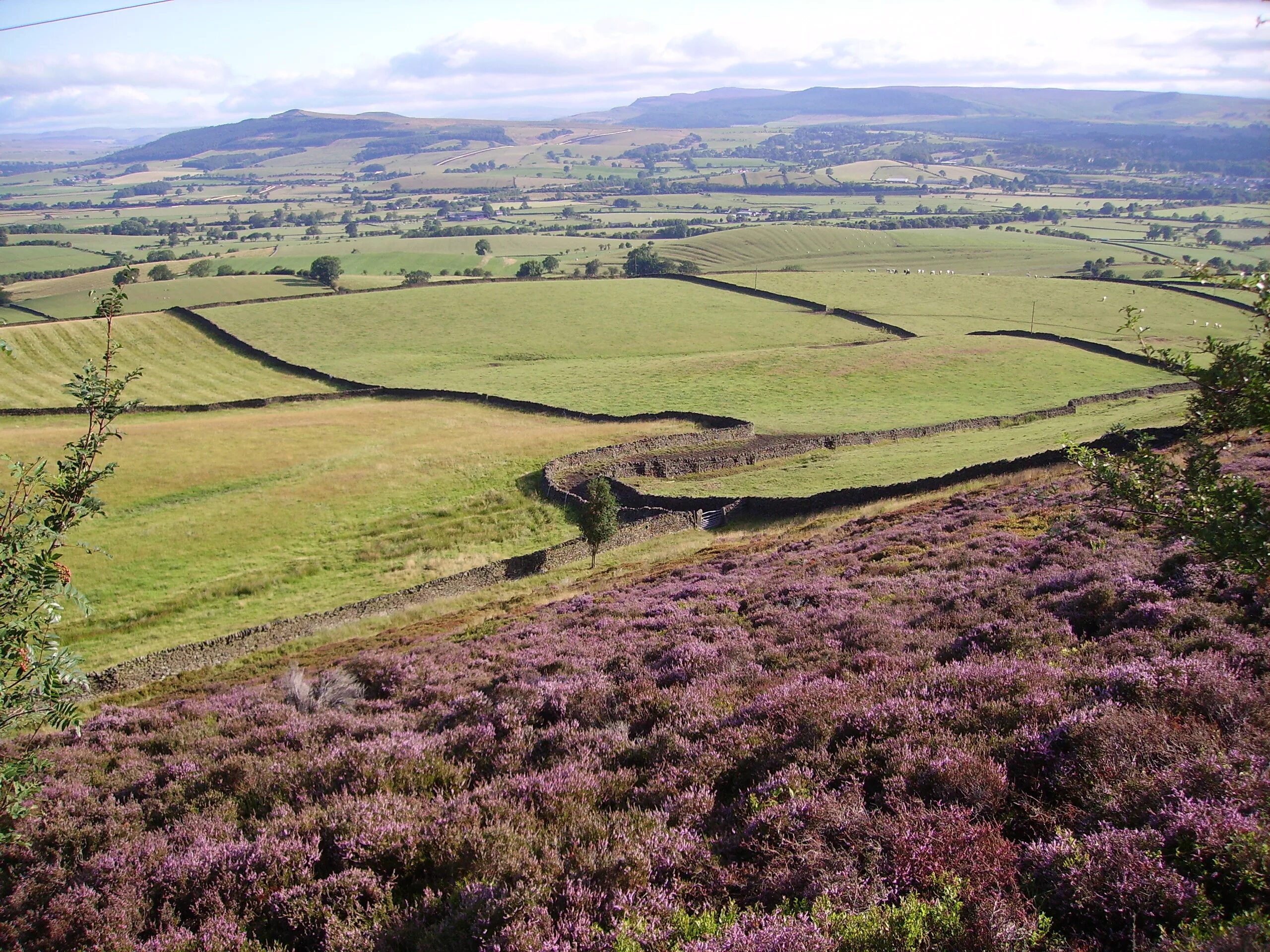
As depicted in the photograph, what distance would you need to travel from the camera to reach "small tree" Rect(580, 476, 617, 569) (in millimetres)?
33125

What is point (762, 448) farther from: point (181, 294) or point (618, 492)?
point (181, 294)

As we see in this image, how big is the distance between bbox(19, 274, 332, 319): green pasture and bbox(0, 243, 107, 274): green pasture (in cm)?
3552

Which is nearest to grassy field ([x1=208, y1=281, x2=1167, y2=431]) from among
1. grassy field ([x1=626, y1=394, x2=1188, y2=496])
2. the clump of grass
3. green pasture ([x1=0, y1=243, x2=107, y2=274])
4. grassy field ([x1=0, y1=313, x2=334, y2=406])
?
grassy field ([x1=0, y1=313, x2=334, y2=406])

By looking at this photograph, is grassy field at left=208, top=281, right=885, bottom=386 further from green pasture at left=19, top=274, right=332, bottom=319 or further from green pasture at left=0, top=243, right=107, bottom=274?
green pasture at left=0, top=243, right=107, bottom=274

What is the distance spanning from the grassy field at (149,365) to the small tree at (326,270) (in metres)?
32.6

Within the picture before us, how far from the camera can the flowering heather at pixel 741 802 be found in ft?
19.5

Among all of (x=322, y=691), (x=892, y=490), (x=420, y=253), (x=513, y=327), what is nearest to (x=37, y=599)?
(x=322, y=691)

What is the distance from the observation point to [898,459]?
44344mm

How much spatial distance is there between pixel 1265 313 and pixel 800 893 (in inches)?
233

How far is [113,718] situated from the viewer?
15.0 meters

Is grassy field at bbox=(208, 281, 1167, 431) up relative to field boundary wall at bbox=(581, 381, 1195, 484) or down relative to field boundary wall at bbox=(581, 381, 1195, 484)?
up

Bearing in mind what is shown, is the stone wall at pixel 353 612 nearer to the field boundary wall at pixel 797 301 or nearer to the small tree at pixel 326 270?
the field boundary wall at pixel 797 301

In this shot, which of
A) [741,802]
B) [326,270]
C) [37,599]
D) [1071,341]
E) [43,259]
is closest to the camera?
[37,599]

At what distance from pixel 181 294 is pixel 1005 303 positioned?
107 meters
